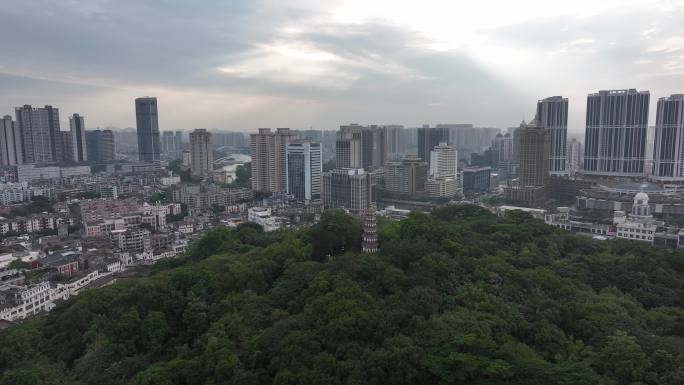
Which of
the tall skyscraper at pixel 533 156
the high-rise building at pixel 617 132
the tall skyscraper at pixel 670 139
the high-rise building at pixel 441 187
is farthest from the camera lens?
the high-rise building at pixel 441 187

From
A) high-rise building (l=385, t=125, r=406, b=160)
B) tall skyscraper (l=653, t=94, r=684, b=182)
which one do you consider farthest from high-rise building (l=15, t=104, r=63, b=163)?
tall skyscraper (l=653, t=94, r=684, b=182)

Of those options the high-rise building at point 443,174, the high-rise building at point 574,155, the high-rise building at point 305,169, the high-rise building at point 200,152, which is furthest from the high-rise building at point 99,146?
the high-rise building at point 574,155

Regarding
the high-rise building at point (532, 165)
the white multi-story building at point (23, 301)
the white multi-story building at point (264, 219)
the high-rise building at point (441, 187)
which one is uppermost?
the high-rise building at point (532, 165)

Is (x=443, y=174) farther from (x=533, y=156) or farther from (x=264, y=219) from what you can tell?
(x=264, y=219)

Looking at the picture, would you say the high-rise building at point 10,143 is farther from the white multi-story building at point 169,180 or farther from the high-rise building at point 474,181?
the high-rise building at point 474,181

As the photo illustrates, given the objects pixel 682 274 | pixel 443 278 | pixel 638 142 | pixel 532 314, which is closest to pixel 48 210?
pixel 443 278

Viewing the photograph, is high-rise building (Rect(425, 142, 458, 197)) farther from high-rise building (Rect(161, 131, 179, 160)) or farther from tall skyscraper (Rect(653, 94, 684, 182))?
high-rise building (Rect(161, 131, 179, 160))
